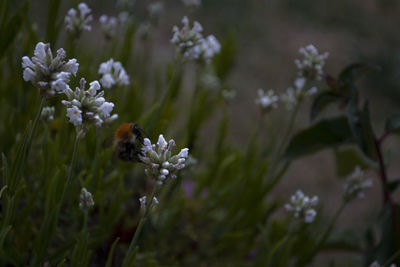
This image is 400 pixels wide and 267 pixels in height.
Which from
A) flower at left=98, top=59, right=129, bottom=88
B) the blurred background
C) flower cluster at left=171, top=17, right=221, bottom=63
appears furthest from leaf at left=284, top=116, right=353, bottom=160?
the blurred background

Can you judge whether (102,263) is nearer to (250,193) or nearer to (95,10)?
(250,193)

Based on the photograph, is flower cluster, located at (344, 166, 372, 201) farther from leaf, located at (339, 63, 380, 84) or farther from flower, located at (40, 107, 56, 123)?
flower, located at (40, 107, 56, 123)

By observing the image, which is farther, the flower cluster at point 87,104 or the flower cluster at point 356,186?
the flower cluster at point 356,186

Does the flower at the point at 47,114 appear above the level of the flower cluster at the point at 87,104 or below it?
above

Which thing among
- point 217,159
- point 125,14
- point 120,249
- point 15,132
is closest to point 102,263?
point 120,249

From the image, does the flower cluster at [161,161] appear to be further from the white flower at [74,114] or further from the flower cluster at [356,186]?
the flower cluster at [356,186]

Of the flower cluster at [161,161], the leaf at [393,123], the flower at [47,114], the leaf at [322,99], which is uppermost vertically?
the leaf at [322,99]

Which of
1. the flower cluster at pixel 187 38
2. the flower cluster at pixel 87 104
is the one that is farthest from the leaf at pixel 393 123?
the flower cluster at pixel 87 104
